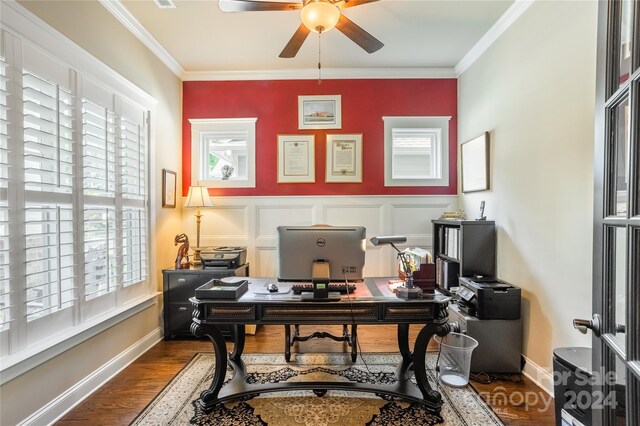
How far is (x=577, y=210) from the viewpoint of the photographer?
1.87m

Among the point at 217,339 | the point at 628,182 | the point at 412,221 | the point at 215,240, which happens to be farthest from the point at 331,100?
the point at 628,182

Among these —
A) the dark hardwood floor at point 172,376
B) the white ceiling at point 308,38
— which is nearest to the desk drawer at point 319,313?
the dark hardwood floor at point 172,376

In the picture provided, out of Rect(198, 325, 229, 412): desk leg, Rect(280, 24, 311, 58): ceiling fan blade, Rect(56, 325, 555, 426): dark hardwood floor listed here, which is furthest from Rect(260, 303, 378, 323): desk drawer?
Rect(280, 24, 311, 58): ceiling fan blade

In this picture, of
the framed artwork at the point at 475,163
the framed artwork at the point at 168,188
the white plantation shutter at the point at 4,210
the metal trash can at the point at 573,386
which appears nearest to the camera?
the metal trash can at the point at 573,386

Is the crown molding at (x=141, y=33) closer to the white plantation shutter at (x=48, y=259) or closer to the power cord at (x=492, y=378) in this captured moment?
the white plantation shutter at (x=48, y=259)

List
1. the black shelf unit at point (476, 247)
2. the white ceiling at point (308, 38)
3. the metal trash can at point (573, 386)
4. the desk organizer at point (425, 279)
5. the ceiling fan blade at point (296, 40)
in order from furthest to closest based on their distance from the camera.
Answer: the black shelf unit at point (476, 247) → the white ceiling at point (308, 38) → the ceiling fan blade at point (296, 40) → the desk organizer at point (425, 279) → the metal trash can at point (573, 386)

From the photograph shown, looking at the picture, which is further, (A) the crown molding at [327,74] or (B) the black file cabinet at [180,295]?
(A) the crown molding at [327,74]

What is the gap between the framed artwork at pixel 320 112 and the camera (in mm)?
3674

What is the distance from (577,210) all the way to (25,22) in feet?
11.5

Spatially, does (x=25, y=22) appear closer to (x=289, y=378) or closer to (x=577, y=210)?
(x=289, y=378)

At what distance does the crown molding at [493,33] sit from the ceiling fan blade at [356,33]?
127 cm

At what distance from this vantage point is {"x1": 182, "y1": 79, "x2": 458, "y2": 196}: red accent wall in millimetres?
3676

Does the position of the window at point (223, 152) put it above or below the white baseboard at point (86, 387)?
above

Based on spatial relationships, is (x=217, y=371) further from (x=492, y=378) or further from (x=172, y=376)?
(x=492, y=378)
